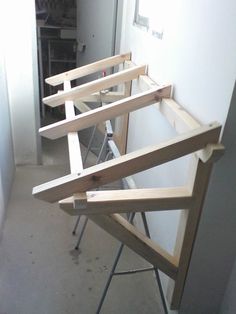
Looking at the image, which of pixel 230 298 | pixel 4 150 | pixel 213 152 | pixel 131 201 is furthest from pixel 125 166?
pixel 4 150

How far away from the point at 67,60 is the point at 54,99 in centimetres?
294

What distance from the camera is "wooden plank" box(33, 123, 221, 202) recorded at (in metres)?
0.99

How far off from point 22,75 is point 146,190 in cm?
205

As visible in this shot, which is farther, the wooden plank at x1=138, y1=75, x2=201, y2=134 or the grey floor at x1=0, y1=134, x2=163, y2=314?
the grey floor at x1=0, y1=134, x2=163, y2=314

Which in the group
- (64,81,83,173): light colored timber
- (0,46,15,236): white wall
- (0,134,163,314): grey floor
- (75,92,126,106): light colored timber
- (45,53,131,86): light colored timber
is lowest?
(0,134,163,314): grey floor

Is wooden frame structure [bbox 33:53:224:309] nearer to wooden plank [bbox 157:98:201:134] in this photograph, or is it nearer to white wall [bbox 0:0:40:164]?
wooden plank [bbox 157:98:201:134]

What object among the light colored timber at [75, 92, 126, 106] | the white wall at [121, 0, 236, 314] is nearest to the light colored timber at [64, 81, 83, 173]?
the light colored timber at [75, 92, 126, 106]

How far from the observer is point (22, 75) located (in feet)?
8.92

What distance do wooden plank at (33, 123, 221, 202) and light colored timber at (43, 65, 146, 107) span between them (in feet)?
2.72

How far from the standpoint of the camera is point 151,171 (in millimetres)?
1895

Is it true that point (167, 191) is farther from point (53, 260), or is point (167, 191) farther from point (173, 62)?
point (53, 260)

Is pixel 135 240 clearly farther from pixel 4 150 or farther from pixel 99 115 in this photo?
pixel 4 150

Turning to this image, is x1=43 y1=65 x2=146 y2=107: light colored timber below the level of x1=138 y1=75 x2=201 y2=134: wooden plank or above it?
below

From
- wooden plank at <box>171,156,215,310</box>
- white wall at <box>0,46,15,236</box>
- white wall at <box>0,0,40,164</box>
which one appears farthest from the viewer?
white wall at <box>0,0,40,164</box>
